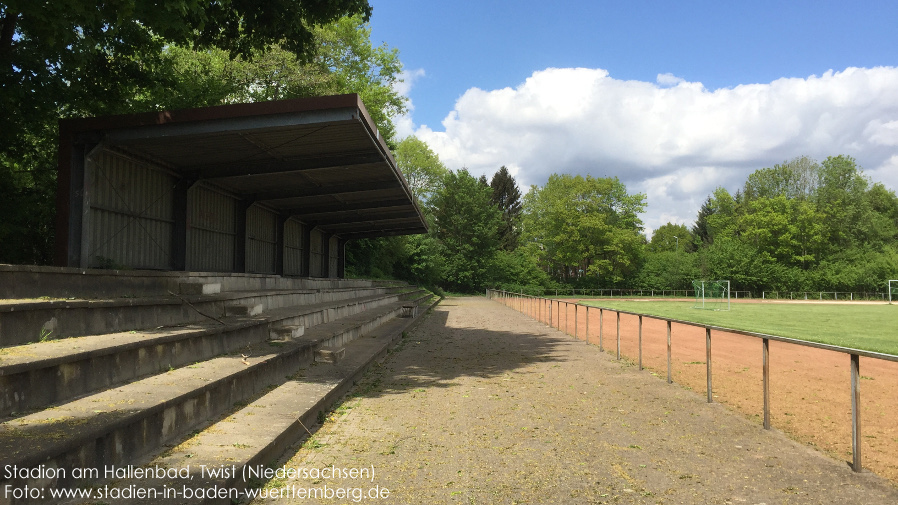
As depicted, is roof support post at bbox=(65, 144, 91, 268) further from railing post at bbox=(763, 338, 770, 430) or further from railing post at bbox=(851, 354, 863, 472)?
railing post at bbox=(851, 354, 863, 472)

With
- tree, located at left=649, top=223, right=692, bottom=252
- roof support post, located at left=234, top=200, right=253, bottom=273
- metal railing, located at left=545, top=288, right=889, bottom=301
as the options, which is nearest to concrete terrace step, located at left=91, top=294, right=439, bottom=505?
roof support post, located at left=234, top=200, right=253, bottom=273

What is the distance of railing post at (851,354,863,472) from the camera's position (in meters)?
4.79

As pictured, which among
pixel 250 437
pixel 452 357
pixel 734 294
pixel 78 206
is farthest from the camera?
pixel 734 294

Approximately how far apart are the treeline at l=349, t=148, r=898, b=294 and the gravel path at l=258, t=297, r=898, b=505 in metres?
54.8

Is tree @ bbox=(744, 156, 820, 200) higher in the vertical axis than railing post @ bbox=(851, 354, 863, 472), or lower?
higher

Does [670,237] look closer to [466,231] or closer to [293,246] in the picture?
[466,231]

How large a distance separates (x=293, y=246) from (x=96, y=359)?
19995mm

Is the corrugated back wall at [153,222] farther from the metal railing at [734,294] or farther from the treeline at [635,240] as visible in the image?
the metal railing at [734,294]

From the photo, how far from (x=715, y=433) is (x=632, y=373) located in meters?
4.10

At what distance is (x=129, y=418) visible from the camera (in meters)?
3.84

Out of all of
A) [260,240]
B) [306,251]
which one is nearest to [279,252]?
[260,240]

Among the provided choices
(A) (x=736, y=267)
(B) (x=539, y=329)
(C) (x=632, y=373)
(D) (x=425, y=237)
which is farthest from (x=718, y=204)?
(C) (x=632, y=373)

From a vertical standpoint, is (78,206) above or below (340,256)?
above

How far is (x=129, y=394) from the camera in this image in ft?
14.9
